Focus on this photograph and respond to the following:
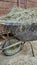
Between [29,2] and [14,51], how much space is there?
153 cm

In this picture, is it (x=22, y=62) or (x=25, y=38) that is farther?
(x=22, y=62)

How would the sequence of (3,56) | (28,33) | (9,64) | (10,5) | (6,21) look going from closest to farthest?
(6,21) < (28,33) < (9,64) < (3,56) < (10,5)

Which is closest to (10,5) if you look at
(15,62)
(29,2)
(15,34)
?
(29,2)

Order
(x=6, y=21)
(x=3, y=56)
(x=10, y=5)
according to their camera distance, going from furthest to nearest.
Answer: (x=10, y=5), (x=3, y=56), (x=6, y=21)

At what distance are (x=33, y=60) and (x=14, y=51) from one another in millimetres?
488

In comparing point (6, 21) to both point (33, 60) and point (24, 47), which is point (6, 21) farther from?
point (24, 47)

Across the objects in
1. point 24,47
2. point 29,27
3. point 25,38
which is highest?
point 29,27

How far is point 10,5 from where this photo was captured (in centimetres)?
311

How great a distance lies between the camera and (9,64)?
68.2 inches

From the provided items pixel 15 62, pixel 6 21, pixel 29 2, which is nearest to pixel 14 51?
pixel 15 62

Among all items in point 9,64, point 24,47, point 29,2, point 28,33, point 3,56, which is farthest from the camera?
point 29,2

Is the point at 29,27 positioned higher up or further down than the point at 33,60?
higher up

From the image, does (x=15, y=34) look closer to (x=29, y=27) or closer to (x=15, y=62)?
(x=29, y=27)

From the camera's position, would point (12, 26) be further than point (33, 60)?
No
